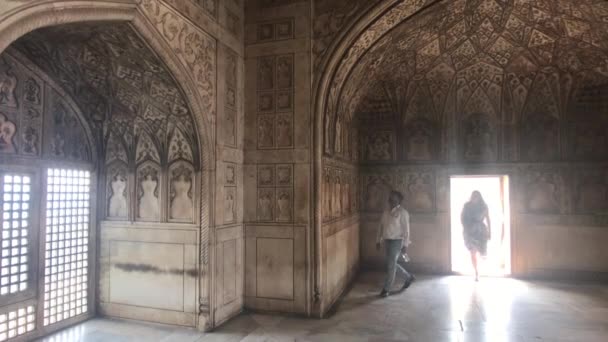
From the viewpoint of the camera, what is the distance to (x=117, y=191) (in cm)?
532

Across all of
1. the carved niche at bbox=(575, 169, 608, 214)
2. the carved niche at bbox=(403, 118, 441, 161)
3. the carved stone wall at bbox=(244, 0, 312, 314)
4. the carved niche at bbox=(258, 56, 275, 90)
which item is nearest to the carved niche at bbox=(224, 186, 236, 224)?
the carved stone wall at bbox=(244, 0, 312, 314)

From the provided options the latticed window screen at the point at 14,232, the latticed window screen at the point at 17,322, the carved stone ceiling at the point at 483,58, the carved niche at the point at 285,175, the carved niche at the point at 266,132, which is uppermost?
the carved stone ceiling at the point at 483,58

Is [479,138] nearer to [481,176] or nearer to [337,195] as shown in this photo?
[481,176]

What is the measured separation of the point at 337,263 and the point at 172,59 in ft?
13.4

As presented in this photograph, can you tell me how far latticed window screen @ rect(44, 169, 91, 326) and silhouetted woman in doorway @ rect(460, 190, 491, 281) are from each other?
671 centimetres

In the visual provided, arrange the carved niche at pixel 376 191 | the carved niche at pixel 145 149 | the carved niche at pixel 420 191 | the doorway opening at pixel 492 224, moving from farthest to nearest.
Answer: the carved niche at pixel 376 191 < the carved niche at pixel 420 191 < the doorway opening at pixel 492 224 < the carved niche at pixel 145 149

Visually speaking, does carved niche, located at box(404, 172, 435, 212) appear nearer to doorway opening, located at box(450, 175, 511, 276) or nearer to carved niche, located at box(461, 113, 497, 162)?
doorway opening, located at box(450, 175, 511, 276)

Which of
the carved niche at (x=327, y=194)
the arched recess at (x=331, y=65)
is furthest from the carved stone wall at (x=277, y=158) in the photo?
the carved niche at (x=327, y=194)

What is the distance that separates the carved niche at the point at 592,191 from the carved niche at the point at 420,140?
277 cm

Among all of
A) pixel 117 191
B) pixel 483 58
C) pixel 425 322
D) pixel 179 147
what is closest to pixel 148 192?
pixel 117 191

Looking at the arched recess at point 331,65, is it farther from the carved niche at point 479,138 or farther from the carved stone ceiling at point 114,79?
the carved niche at point 479,138

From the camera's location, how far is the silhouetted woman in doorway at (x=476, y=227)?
7312 mm

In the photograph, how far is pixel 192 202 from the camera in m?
4.88

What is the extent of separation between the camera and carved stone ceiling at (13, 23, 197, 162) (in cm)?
382
